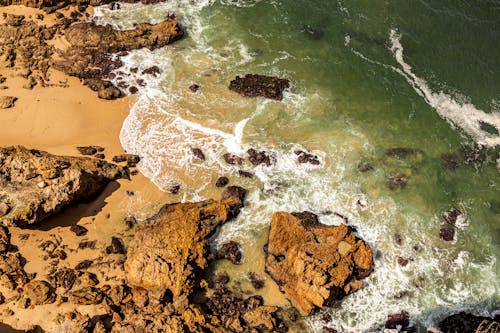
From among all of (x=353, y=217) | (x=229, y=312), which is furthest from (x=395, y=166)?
(x=229, y=312)

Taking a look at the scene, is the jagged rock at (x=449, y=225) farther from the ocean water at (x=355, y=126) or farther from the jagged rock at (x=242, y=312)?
the jagged rock at (x=242, y=312)

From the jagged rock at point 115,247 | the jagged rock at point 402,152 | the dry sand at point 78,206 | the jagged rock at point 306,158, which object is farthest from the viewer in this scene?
the jagged rock at point 402,152

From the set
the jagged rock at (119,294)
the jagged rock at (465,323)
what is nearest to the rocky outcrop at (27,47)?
the jagged rock at (119,294)

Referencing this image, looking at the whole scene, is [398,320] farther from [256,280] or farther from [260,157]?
[260,157]

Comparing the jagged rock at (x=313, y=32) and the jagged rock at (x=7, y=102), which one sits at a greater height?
the jagged rock at (x=313, y=32)

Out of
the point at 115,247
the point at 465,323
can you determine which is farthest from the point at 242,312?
the point at 465,323

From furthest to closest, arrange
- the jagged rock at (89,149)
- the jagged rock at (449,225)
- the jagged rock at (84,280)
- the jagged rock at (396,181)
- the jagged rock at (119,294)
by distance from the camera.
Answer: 1. the jagged rock at (396,181)
2. the jagged rock at (89,149)
3. the jagged rock at (449,225)
4. the jagged rock at (84,280)
5. the jagged rock at (119,294)

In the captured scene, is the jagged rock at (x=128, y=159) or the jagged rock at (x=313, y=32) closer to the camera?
the jagged rock at (x=128, y=159)

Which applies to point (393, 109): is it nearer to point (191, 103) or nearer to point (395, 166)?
point (395, 166)
